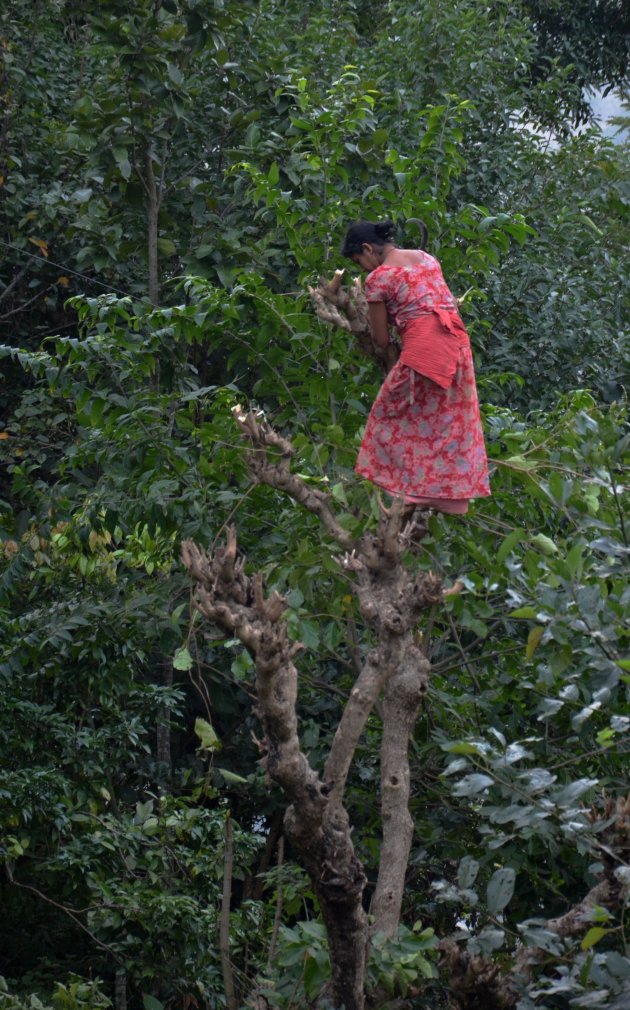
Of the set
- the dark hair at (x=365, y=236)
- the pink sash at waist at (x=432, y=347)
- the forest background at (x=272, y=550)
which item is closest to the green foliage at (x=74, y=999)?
the forest background at (x=272, y=550)

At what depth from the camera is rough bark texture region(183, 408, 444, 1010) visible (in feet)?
8.27

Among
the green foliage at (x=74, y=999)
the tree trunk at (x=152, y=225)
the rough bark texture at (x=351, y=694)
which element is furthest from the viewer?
the tree trunk at (x=152, y=225)

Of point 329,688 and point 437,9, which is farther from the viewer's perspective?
point 437,9

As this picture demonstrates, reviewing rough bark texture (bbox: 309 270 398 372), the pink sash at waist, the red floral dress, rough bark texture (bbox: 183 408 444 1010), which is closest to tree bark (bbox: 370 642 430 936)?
rough bark texture (bbox: 183 408 444 1010)

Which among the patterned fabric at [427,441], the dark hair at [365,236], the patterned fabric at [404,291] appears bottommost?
the patterned fabric at [427,441]

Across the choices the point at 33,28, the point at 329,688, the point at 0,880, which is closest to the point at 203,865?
the point at 329,688

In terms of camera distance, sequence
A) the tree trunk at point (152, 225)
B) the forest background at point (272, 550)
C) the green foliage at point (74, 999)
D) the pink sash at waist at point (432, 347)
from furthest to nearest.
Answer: the tree trunk at point (152, 225)
the green foliage at point (74, 999)
the pink sash at waist at point (432, 347)
the forest background at point (272, 550)

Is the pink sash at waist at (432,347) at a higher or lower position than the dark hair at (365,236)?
lower

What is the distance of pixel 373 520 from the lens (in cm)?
354

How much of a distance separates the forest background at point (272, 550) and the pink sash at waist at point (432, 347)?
0.37 metres

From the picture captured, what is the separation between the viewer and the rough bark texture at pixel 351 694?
2.52 metres

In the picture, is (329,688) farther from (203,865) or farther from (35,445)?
(35,445)

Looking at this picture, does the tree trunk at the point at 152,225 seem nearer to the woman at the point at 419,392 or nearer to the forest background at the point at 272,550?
the forest background at the point at 272,550

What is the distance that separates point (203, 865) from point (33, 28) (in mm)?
4691
